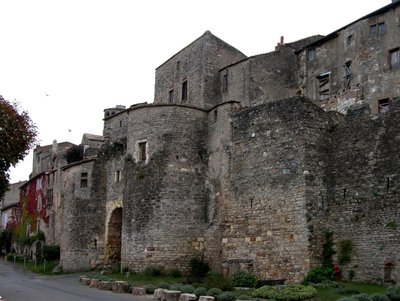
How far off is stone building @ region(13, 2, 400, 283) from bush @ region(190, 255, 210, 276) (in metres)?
0.47

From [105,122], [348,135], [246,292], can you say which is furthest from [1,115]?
[105,122]

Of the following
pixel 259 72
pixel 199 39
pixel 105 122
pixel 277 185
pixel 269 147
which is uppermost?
pixel 199 39

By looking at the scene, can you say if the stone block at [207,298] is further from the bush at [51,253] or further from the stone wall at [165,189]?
the bush at [51,253]

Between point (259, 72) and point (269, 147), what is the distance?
11.9 metres

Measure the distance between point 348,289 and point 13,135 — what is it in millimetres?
14358

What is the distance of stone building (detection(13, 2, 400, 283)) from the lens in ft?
82.1

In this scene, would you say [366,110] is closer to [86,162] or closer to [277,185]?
[277,185]

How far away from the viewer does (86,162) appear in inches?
1585

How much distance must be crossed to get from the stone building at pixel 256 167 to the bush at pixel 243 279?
1.66ft

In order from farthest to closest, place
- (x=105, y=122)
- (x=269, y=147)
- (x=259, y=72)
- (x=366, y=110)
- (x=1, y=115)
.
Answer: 1. (x=105, y=122)
2. (x=259, y=72)
3. (x=269, y=147)
4. (x=366, y=110)
5. (x=1, y=115)

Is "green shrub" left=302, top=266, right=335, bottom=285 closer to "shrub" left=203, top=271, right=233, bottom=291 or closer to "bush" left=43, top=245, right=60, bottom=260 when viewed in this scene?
"shrub" left=203, top=271, right=233, bottom=291

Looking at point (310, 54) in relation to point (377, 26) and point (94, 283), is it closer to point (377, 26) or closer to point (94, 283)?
point (377, 26)

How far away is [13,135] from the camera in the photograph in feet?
77.5

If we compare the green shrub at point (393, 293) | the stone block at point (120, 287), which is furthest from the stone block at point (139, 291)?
the green shrub at point (393, 293)
